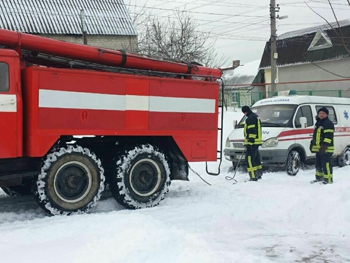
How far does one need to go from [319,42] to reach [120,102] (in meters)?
33.1

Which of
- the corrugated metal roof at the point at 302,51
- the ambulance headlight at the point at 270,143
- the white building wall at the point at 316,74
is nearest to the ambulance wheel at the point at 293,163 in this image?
the ambulance headlight at the point at 270,143

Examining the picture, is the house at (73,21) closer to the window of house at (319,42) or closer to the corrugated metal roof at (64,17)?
the corrugated metal roof at (64,17)

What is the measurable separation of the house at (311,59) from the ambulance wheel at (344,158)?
18.4 meters

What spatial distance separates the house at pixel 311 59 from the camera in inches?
1334

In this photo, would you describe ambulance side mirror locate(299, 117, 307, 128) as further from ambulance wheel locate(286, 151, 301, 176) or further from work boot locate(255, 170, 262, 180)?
work boot locate(255, 170, 262, 180)

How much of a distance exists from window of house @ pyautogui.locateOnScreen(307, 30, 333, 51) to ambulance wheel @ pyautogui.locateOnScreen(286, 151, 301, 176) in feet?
86.4

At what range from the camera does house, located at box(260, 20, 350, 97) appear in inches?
1334

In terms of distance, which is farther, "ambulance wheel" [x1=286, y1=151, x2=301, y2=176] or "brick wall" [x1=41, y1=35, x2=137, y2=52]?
"brick wall" [x1=41, y1=35, x2=137, y2=52]

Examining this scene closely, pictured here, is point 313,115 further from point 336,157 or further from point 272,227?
point 272,227

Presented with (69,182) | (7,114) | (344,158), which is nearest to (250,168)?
(344,158)

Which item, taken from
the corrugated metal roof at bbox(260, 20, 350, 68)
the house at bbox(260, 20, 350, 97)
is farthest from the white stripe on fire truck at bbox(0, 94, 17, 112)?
the corrugated metal roof at bbox(260, 20, 350, 68)

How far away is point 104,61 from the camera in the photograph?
7441 mm

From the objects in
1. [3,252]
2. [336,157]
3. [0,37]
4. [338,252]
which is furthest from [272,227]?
[336,157]

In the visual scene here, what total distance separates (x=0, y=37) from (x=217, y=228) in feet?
13.8
